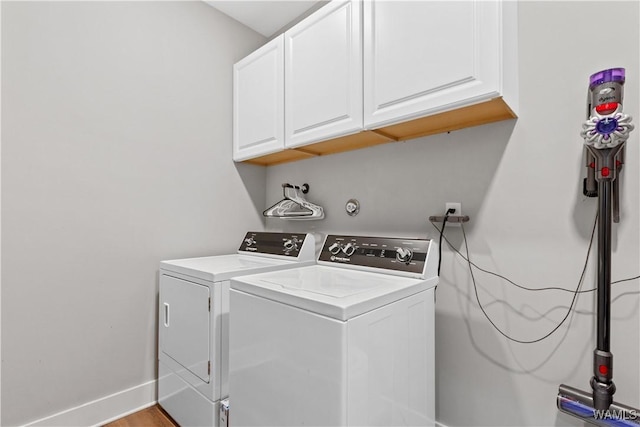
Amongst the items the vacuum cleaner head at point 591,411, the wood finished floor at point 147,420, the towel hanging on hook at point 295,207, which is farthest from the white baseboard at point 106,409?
the vacuum cleaner head at point 591,411

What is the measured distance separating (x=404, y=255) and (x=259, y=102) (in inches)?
55.5

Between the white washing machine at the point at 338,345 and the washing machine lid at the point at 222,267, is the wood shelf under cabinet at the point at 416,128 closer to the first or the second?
the white washing machine at the point at 338,345

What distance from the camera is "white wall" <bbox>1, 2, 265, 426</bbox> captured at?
1.49 metres

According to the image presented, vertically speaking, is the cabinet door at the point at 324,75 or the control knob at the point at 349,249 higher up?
the cabinet door at the point at 324,75

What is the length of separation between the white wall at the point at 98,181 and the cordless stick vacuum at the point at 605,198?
2.07 metres

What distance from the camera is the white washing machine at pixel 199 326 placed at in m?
1.47

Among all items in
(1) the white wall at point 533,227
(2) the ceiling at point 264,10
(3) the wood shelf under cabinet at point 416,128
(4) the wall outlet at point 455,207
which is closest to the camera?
(1) the white wall at point 533,227

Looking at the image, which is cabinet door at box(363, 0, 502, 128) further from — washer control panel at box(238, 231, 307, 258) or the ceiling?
the ceiling

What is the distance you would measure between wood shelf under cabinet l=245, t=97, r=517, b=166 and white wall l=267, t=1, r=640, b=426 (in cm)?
6

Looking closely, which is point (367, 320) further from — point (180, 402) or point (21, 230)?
point (21, 230)

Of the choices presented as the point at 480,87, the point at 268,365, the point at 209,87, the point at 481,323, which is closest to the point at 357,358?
the point at 268,365

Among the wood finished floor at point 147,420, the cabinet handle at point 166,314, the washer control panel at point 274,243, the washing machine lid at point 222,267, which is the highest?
the washer control panel at point 274,243

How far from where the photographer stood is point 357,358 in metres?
0.96

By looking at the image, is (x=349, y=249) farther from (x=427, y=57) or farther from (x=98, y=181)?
(x=98, y=181)
